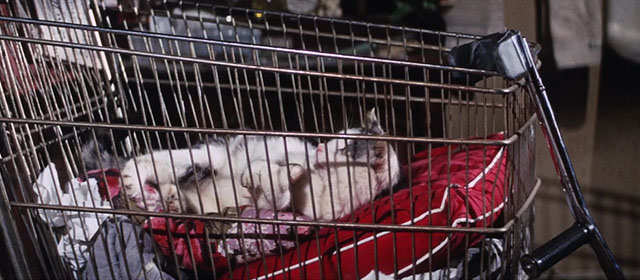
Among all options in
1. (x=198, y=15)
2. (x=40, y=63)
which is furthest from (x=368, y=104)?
(x=40, y=63)

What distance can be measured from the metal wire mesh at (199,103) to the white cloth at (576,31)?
152 mm

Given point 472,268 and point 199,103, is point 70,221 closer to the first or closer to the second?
point 199,103

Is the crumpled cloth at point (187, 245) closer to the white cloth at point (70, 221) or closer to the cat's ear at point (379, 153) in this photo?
the white cloth at point (70, 221)

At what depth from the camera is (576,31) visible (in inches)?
48.3

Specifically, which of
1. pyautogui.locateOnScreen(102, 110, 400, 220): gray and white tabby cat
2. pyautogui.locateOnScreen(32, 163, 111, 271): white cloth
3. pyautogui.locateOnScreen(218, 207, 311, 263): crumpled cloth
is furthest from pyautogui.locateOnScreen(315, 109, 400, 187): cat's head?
pyautogui.locateOnScreen(32, 163, 111, 271): white cloth

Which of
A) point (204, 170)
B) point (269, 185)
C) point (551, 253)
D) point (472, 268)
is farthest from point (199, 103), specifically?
point (551, 253)

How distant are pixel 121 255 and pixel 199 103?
365mm

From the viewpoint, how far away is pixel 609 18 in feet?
4.00

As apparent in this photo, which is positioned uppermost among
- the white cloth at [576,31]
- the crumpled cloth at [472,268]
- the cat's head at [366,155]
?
the white cloth at [576,31]

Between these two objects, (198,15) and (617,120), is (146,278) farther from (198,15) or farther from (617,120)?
(617,120)

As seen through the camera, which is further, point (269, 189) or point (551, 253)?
point (269, 189)

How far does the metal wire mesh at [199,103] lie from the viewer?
2.42 feet

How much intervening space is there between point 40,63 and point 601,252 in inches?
34.2

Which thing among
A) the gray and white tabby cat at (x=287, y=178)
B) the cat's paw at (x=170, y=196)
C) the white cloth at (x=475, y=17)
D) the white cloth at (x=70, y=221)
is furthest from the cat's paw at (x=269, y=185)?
the white cloth at (x=475, y=17)
